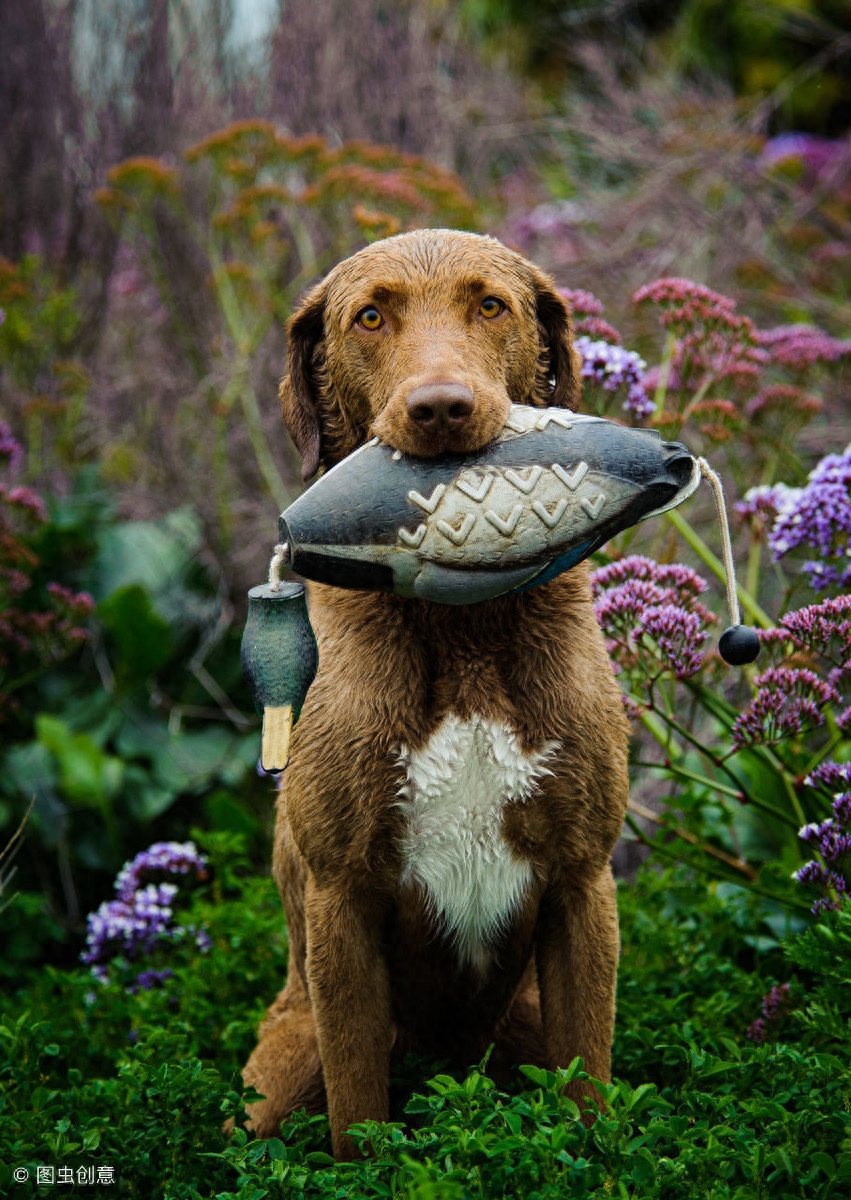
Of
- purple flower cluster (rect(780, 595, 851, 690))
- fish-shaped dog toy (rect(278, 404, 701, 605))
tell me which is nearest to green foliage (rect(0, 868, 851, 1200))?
purple flower cluster (rect(780, 595, 851, 690))

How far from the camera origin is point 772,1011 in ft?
9.30

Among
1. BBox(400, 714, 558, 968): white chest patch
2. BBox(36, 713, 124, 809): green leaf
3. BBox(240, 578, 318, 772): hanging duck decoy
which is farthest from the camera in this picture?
BBox(36, 713, 124, 809): green leaf

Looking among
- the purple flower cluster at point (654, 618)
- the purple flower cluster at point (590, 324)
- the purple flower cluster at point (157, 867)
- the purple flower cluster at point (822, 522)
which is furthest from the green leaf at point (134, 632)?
the purple flower cluster at point (822, 522)

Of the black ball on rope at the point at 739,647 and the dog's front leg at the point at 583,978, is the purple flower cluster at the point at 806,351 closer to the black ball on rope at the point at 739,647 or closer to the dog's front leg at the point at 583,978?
the black ball on rope at the point at 739,647

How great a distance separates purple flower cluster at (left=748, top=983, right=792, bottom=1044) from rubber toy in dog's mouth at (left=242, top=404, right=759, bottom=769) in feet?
3.88

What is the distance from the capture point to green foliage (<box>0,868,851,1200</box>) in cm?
186

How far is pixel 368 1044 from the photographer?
2.29m

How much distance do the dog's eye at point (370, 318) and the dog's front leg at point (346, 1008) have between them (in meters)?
1.07

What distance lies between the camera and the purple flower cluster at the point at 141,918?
369cm

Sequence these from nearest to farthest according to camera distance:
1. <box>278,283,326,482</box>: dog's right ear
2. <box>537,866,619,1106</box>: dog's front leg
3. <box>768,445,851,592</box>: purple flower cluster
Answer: <box>537,866,619,1106</box>: dog's front leg, <box>278,283,326,482</box>: dog's right ear, <box>768,445,851,592</box>: purple flower cluster

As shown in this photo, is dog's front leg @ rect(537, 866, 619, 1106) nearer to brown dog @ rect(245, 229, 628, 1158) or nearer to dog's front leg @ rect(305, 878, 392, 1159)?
brown dog @ rect(245, 229, 628, 1158)

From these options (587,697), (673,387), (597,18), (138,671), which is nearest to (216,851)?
(138,671)

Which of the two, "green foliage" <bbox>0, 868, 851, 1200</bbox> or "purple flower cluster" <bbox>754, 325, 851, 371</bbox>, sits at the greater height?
"purple flower cluster" <bbox>754, 325, 851, 371</bbox>

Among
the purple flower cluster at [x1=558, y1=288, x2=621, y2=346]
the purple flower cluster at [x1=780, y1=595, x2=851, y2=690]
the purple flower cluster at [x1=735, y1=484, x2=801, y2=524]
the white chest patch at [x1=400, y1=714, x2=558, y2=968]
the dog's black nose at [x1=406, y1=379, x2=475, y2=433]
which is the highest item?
the purple flower cluster at [x1=558, y1=288, x2=621, y2=346]
